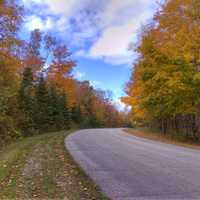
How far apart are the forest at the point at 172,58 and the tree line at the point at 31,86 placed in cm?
859

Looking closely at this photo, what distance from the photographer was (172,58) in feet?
63.1

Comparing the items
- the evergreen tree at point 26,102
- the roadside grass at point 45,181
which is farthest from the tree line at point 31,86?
the roadside grass at point 45,181

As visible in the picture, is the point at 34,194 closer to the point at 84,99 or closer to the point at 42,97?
the point at 42,97

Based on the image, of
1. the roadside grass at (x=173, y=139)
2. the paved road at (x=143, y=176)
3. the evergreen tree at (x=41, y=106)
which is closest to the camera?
the paved road at (x=143, y=176)

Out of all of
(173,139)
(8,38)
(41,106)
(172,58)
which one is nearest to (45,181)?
(8,38)

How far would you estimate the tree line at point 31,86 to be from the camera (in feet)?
55.4

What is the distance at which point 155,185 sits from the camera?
699cm

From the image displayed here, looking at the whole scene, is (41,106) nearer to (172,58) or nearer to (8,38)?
(8,38)

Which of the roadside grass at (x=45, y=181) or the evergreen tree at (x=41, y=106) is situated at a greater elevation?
the evergreen tree at (x=41, y=106)

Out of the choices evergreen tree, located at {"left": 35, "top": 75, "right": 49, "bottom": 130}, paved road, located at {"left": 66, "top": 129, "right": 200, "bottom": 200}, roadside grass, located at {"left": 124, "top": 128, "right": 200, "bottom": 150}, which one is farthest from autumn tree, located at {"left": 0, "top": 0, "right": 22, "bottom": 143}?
evergreen tree, located at {"left": 35, "top": 75, "right": 49, "bottom": 130}

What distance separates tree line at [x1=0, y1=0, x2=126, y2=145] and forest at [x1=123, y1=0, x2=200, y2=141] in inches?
338

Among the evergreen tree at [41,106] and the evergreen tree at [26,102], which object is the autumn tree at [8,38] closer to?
the evergreen tree at [26,102]

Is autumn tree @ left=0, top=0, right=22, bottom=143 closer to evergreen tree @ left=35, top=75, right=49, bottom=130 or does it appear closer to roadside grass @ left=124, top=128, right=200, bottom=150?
roadside grass @ left=124, top=128, right=200, bottom=150

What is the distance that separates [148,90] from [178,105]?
99.4 inches
